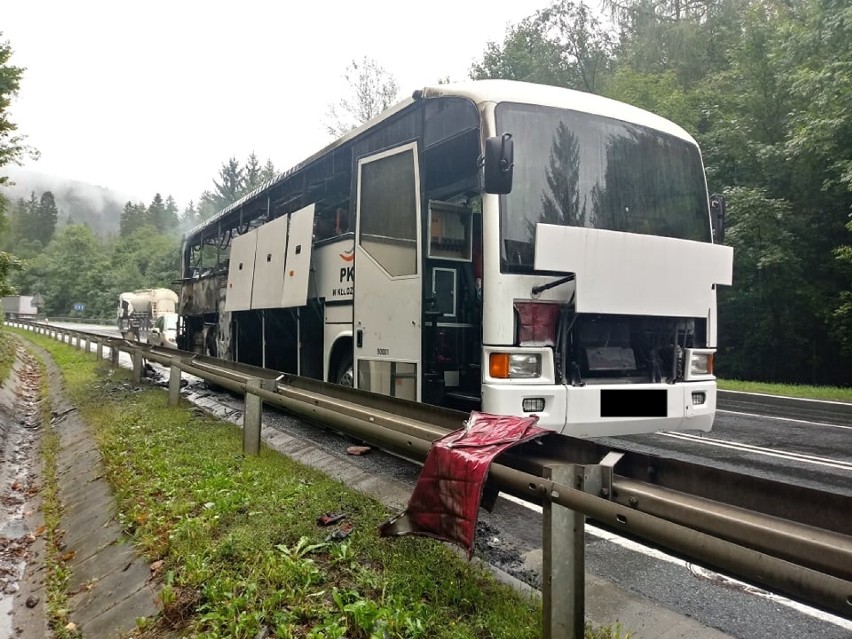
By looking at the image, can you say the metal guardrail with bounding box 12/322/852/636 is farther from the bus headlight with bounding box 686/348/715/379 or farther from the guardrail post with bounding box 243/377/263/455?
the bus headlight with bounding box 686/348/715/379

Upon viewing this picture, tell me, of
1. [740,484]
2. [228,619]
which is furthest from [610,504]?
[228,619]

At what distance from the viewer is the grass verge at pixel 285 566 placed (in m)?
2.51

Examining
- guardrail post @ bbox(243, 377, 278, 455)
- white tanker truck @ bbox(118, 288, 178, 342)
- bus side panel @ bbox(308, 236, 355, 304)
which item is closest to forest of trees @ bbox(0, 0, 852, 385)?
bus side panel @ bbox(308, 236, 355, 304)

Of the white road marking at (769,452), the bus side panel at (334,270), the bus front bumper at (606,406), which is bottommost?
the white road marking at (769,452)

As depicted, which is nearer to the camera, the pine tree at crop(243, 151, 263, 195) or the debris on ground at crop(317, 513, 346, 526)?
the debris on ground at crop(317, 513, 346, 526)

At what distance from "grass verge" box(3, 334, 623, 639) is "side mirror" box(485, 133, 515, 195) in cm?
233

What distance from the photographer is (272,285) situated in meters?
8.20

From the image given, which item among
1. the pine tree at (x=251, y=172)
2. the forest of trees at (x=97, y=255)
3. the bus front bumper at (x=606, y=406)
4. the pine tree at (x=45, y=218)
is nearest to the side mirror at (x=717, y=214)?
the bus front bumper at (x=606, y=406)

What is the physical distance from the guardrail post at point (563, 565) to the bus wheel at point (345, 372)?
4341mm

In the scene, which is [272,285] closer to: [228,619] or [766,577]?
[228,619]

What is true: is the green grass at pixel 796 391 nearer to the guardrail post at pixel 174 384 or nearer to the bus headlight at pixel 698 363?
the bus headlight at pixel 698 363

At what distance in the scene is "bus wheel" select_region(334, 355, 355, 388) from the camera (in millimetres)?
6419

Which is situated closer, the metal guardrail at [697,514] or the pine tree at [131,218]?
the metal guardrail at [697,514]

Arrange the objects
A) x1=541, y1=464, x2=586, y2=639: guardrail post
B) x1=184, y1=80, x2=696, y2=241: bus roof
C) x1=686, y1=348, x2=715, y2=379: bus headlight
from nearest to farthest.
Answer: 1. x1=541, y1=464, x2=586, y2=639: guardrail post
2. x1=184, y1=80, x2=696, y2=241: bus roof
3. x1=686, y1=348, x2=715, y2=379: bus headlight
